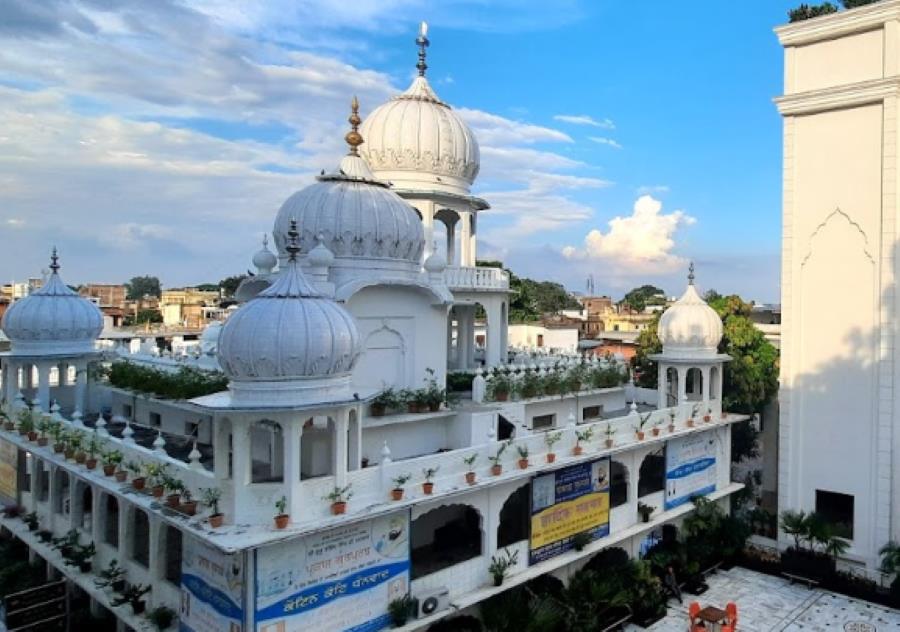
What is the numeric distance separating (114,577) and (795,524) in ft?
53.3

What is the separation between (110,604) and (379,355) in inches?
271

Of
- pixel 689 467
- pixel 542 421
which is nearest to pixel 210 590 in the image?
pixel 542 421

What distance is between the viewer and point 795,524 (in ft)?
57.5

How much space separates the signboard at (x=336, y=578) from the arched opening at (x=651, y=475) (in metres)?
9.23

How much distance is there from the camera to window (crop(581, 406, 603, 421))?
1938 cm

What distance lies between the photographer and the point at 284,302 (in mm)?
9883

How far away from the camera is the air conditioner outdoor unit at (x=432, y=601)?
1141cm

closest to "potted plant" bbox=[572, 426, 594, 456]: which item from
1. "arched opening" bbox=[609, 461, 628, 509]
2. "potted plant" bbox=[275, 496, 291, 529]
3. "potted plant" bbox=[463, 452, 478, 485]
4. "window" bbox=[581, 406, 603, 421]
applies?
"arched opening" bbox=[609, 461, 628, 509]

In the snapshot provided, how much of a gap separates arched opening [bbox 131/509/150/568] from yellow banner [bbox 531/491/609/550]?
7709 mm

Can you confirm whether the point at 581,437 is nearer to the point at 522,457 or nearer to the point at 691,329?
the point at 522,457

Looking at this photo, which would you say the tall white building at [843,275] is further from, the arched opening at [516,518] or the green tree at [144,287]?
the green tree at [144,287]

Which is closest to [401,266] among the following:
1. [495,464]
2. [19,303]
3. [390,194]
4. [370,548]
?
[390,194]

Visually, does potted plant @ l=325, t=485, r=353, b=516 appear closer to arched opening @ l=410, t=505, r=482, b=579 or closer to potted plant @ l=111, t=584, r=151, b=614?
arched opening @ l=410, t=505, r=482, b=579

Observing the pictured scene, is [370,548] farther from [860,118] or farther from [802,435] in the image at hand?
[860,118]
